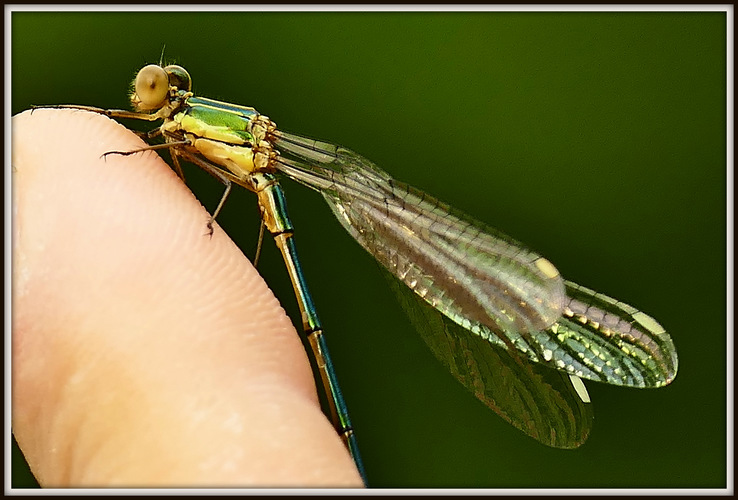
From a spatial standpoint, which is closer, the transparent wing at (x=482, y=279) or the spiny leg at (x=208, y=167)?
the transparent wing at (x=482, y=279)

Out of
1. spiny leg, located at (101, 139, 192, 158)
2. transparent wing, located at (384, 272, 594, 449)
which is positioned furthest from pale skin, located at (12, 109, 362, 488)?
transparent wing, located at (384, 272, 594, 449)

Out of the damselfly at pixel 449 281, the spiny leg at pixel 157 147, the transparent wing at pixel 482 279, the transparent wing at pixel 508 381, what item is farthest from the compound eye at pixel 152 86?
the transparent wing at pixel 508 381

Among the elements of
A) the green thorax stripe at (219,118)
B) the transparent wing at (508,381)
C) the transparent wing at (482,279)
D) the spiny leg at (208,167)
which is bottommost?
the transparent wing at (508,381)

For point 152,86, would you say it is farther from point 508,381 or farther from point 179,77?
point 508,381

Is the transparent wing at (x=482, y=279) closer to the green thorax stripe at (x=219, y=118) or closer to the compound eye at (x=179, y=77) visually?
the green thorax stripe at (x=219, y=118)

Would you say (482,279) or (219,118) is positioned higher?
(219,118)

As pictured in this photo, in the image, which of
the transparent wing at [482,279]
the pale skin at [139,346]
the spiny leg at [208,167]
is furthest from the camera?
the spiny leg at [208,167]

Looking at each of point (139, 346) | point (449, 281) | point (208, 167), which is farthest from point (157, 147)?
point (449, 281)

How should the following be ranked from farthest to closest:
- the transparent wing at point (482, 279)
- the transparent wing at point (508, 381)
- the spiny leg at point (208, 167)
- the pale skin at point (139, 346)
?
the spiny leg at point (208, 167) < the transparent wing at point (508, 381) < the transparent wing at point (482, 279) < the pale skin at point (139, 346)
